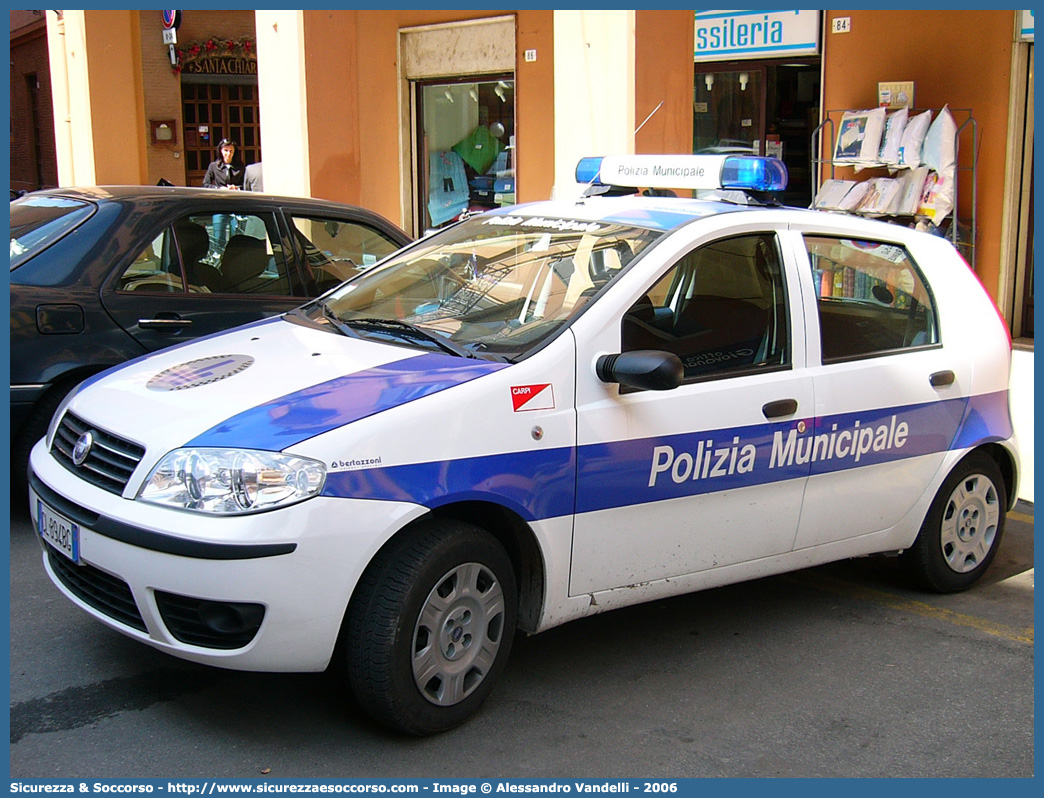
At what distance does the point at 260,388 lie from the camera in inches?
140

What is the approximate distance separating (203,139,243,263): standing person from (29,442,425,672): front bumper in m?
2.88

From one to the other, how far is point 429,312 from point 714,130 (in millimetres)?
8762

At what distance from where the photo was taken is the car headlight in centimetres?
318

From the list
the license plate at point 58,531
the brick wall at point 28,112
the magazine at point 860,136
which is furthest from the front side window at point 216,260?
the brick wall at point 28,112

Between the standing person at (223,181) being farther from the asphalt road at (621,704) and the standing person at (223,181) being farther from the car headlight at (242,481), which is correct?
the car headlight at (242,481)

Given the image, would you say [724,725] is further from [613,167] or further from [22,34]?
[22,34]

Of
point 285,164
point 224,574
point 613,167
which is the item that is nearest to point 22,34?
point 285,164

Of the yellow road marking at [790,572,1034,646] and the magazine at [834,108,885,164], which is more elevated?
the magazine at [834,108,885,164]

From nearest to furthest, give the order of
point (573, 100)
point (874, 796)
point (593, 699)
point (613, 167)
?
point (874, 796), point (593, 699), point (613, 167), point (573, 100)

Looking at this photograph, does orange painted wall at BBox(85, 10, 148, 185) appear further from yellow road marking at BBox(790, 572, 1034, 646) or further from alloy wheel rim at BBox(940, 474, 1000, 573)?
alloy wheel rim at BBox(940, 474, 1000, 573)

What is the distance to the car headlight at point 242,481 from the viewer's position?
10.4 feet

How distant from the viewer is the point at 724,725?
12.2 feet

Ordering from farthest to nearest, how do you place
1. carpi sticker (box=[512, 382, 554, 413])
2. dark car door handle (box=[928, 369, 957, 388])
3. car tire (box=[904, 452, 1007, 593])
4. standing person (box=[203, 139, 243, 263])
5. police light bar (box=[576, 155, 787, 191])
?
standing person (box=[203, 139, 243, 263]) < car tire (box=[904, 452, 1007, 593]) < dark car door handle (box=[928, 369, 957, 388]) < police light bar (box=[576, 155, 787, 191]) < carpi sticker (box=[512, 382, 554, 413])

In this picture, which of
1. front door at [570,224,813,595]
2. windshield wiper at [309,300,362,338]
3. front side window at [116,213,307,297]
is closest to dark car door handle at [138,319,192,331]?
front side window at [116,213,307,297]
